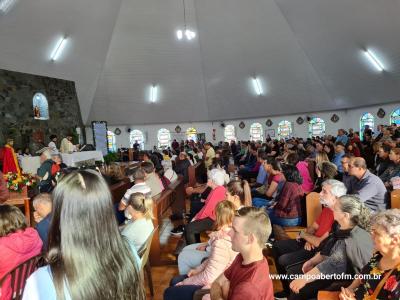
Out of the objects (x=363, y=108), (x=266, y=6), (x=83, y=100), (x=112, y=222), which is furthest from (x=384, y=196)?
(x=83, y=100)

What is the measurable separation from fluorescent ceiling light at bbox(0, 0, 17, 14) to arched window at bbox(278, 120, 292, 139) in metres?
16.6

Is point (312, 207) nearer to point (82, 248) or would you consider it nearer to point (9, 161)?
point (82, 248)

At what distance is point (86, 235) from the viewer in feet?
4.48

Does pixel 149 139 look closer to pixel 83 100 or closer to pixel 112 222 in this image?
pixel 83 100

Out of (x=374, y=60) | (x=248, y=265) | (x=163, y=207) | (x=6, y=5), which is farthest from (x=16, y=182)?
(x=374, y=60)

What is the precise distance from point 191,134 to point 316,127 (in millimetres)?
8321

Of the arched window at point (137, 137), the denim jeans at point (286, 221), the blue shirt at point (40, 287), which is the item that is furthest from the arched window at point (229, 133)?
the blue shirt at point (40, 287)

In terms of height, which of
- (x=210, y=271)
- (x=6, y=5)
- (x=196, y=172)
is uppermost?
(x=6, y=5)

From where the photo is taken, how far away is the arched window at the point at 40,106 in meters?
15.0

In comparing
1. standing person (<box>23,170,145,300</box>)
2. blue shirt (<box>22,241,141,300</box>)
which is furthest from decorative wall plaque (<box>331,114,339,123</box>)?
blue shirt (<box>22,241,141,300</box>)

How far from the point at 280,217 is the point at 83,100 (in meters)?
16.7

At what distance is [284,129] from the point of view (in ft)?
76.3

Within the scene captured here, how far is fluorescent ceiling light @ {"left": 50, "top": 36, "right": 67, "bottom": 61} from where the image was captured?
48.9 feet

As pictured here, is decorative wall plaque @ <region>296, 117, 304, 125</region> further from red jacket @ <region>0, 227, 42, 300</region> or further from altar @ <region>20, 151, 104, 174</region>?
red jacket @ <region>0, 227, 42, 300</region>
